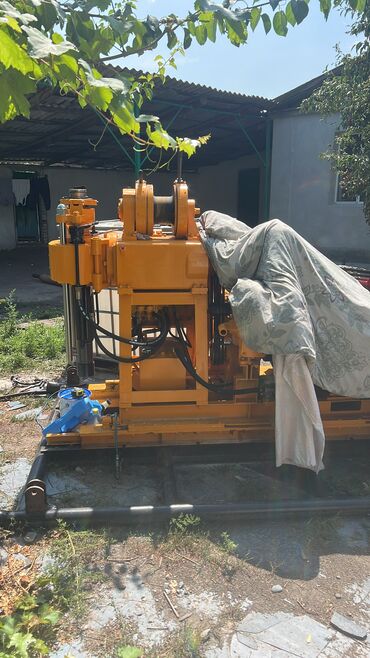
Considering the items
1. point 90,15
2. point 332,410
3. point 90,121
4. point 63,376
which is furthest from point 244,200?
point 90,15

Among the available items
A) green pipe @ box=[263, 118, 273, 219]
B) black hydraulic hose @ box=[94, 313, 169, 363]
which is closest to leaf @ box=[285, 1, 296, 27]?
black hydraulic hose @ box=[94, 313, 169, 363]

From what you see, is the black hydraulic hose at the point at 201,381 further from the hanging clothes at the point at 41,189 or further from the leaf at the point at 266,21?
the hanging clothes at the point at 41,189

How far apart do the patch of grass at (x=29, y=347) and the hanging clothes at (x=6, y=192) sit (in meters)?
13.1

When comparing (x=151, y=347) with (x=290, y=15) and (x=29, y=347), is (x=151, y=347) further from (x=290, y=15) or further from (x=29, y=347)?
(x=29, y=347)

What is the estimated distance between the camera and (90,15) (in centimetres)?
193

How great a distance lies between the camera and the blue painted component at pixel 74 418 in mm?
3555

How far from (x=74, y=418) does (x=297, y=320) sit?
66.4 inches

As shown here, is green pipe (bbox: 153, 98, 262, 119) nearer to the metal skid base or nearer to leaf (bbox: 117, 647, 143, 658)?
the metal skid base

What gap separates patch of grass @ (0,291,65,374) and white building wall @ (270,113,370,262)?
7.45 m

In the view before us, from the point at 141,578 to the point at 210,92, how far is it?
1030 centimetres

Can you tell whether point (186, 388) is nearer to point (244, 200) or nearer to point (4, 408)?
point (4, 408)

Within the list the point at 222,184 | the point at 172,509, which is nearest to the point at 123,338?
the point at 172,509

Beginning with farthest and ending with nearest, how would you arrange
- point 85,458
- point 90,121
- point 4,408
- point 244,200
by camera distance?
Answer: 1. point 244,200
2. point 90,121
3. point 4,408
4. point 85,458

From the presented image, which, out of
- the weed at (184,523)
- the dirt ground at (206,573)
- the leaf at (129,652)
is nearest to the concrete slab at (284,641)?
the dirt ground at (206,573)
